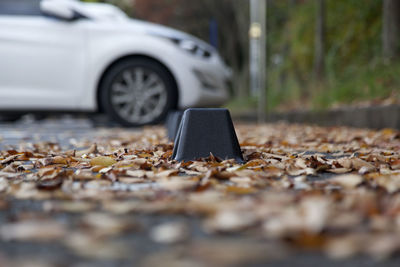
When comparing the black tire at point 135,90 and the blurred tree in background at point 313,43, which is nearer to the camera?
the black tire at point 135,90

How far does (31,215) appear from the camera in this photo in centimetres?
182

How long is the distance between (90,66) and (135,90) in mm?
603

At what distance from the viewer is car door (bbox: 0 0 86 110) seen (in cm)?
639

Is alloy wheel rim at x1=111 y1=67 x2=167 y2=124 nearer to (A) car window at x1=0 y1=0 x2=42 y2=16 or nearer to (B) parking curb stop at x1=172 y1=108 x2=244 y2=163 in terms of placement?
(A) car window at x1=0 y1=0 x2=42 y2=16

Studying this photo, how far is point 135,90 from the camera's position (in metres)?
6.50

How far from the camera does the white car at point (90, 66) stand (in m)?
6.39

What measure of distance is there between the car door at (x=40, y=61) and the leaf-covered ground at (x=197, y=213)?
3602 mm

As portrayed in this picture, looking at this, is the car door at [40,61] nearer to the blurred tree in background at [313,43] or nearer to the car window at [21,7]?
the car window at [21,7]

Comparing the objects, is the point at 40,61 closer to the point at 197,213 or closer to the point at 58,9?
the point at 58,9

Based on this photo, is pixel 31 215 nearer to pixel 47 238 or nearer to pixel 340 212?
pixel 47 238

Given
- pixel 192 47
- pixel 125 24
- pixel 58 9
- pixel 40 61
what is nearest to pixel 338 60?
pixel 192 47

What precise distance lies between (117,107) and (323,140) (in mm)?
Answer: 2733

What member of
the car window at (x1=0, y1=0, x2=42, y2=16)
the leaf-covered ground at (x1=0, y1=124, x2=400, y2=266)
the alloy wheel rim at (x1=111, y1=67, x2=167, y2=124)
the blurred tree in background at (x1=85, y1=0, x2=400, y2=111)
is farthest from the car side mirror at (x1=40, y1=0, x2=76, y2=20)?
the blurred tree in background at (x1=85, y1=0, x2=400, y2=111)

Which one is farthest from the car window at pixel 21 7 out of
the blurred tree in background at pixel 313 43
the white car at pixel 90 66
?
the blurred tree in background at pixel 313 43
